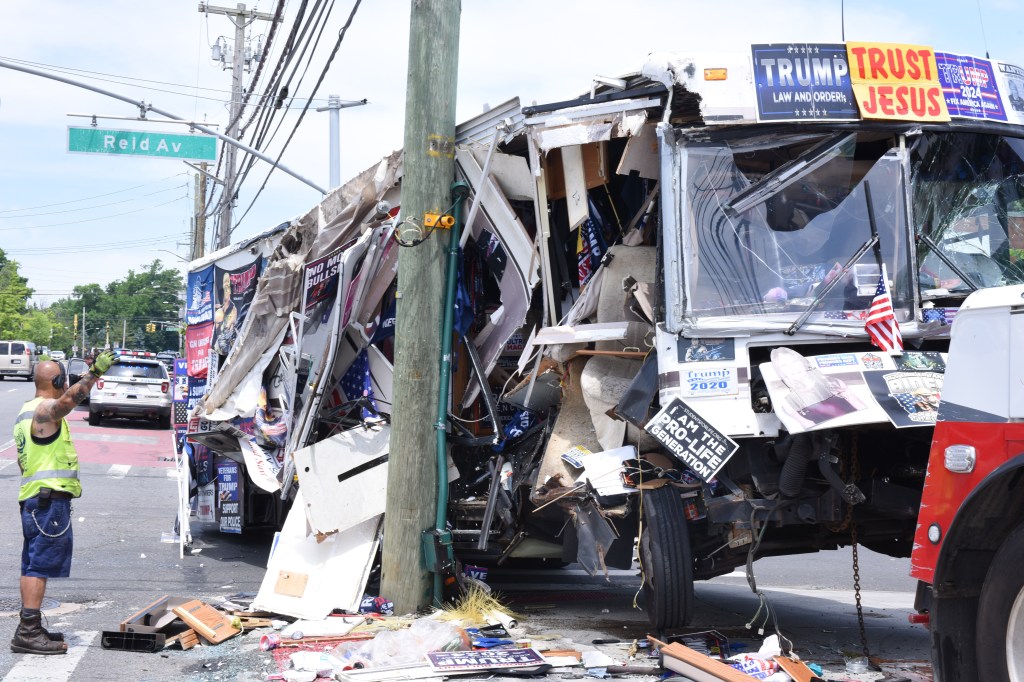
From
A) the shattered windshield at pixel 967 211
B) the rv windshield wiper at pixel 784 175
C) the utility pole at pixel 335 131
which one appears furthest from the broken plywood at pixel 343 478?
the utility pole at pixel 335 131

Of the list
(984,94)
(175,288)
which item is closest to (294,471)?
(984,94)

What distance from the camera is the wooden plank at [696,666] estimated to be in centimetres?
507

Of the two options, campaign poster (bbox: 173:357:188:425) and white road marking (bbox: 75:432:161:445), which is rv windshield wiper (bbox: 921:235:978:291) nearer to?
campaign poster (bbox: 173:357:188:425)

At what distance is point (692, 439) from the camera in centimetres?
546

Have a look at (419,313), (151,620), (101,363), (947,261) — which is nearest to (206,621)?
(151,620)

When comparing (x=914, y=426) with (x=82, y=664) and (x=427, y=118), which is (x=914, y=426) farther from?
(x=82, y=664)

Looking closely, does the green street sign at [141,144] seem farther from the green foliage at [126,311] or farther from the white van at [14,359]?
the green foliage at [126,311]

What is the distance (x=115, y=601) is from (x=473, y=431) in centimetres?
284

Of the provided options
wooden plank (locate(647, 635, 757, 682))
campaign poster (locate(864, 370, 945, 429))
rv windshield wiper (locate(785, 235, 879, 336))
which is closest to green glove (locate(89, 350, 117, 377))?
wooden plank (locate(647, 635, 757, 682))

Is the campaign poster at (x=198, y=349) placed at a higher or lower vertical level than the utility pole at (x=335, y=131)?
lower

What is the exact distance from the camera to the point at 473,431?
7.55 m

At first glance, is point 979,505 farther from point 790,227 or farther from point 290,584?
point 290,584

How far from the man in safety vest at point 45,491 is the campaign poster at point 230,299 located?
3.12 m

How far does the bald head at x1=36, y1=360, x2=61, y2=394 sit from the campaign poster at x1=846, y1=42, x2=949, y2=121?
16.7ft
